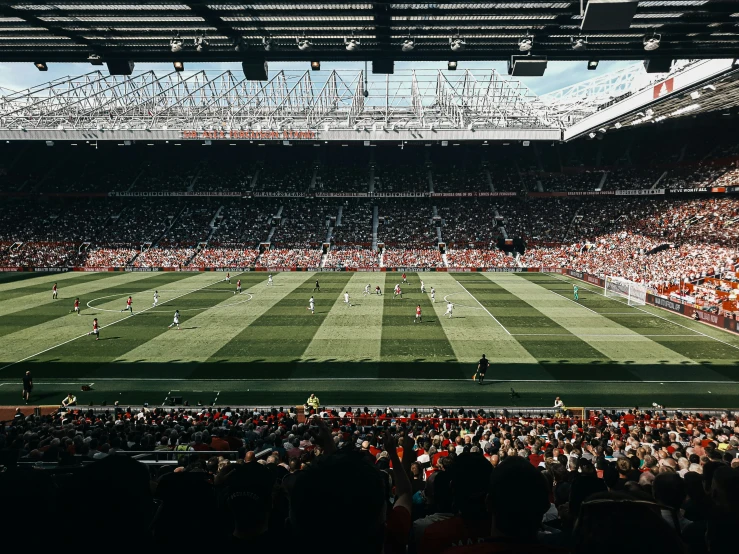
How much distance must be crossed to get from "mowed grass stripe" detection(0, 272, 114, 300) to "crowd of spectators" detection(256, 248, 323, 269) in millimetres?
18676

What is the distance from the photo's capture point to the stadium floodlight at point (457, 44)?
1196 centimetres

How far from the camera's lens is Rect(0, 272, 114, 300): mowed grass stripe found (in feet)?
134

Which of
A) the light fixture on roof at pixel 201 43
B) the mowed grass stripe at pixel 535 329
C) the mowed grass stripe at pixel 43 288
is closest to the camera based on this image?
the light fixture on roof at pixel 201 43

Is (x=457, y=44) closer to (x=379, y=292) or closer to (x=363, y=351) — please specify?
(x=363, y=351)

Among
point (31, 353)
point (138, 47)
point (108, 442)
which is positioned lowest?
point (31, 353)

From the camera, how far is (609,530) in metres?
1.83

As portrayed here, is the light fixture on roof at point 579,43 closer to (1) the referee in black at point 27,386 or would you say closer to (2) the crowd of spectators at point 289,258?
(1) the referee in black at point 27,386

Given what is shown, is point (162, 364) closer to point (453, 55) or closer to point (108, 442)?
point (108, 442)

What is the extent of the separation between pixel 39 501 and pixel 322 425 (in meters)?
2.39

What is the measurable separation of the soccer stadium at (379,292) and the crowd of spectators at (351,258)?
476mm

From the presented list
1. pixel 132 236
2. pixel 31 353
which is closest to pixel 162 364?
pixel 31 353

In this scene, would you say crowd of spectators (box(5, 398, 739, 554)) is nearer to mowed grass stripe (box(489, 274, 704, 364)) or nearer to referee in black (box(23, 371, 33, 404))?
referee in black (box(23, 371, 33, 404))

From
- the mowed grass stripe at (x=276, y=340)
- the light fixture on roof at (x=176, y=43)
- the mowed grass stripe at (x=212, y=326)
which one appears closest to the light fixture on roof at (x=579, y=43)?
the light fixture on roof at (x=176, y=43)

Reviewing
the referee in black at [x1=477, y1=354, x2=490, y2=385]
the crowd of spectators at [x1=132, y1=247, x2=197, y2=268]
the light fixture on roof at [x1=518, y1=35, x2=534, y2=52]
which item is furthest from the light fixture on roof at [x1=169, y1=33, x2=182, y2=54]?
the crowd of spectators at [x1=132, y1=247, x2=197, y2=268]
